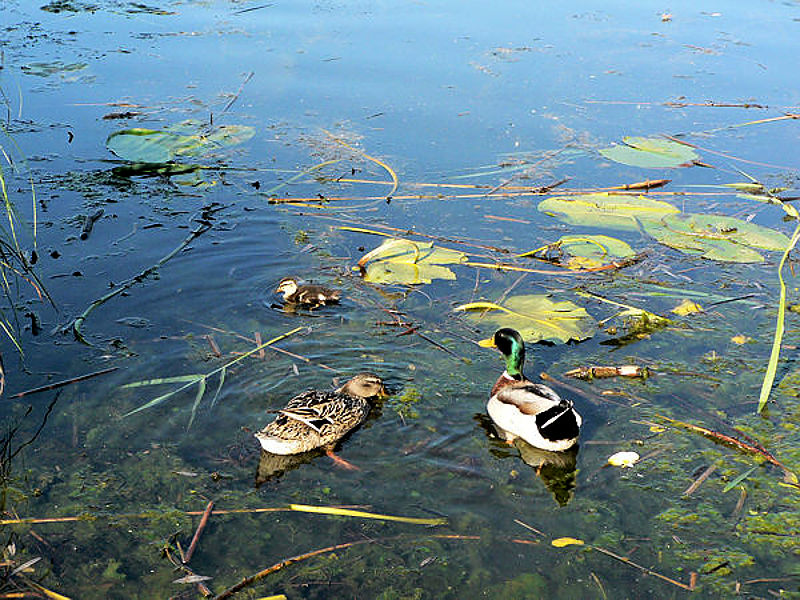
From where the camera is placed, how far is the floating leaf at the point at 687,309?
21.3 ft

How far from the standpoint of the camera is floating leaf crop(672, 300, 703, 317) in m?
6.48

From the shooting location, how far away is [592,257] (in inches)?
284

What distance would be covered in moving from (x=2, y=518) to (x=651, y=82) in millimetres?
10033

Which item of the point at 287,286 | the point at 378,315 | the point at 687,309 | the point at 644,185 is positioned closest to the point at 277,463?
the point at 378,315

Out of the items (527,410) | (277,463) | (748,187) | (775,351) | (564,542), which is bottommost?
(277,463)

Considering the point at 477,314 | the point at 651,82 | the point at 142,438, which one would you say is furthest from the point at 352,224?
the point at 651,82

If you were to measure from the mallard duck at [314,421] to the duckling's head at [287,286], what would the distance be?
1.31 meters

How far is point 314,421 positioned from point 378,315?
1.65 m

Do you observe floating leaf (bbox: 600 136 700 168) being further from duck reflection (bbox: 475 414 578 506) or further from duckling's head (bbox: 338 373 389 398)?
duckling's head (bbox: 338 373 389 398)

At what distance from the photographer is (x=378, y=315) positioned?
6379mm

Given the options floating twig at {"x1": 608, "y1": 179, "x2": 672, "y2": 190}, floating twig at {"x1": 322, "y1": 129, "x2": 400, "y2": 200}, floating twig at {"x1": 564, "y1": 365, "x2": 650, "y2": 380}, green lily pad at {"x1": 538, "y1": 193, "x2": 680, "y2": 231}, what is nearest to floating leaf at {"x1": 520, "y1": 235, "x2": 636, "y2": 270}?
green lily pad at {"x1": 538, "y1": 193, "x2": 680, "y2": 231}

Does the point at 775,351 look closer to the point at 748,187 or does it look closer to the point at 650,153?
the point at 748,187

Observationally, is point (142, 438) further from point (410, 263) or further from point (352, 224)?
point (352, 224)

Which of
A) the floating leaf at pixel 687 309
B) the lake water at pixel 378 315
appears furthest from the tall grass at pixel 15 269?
the floating leaf at pixel 687 309
